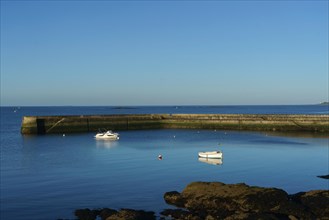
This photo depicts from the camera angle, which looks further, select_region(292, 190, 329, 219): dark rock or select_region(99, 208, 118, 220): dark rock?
select_region(292, 190, 329, 219): dark rock

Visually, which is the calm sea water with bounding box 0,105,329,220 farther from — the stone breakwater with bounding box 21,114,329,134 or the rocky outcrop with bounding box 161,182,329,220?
the stone breakwater with bounding box 21,114,329,134

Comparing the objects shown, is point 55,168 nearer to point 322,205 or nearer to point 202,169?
point 202,169

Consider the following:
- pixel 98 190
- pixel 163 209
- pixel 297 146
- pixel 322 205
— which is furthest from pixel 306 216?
pixel 297 146

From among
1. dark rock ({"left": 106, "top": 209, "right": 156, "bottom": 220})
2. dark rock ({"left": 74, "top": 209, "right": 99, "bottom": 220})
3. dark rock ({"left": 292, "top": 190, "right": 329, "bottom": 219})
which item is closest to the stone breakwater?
dark rock ({"left": 74, "top": 209, "right": 99, "bottom": 220})

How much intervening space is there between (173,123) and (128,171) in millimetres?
56521

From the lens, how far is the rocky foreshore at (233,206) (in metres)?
22.8

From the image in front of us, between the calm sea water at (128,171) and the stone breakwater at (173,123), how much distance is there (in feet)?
47.8

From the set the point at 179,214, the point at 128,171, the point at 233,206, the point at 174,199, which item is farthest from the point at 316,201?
the point at 128,171

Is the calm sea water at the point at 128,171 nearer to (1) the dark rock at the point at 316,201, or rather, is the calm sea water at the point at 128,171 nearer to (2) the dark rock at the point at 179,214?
(2) the dark rock at the point at 179,214

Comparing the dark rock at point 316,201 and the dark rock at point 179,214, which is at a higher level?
the dark rock at point 316,201

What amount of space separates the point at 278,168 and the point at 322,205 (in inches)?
654

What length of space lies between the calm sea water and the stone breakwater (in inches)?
574

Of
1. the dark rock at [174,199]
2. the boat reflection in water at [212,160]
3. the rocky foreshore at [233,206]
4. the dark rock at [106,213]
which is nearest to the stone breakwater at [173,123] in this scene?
the boat reflection in water at [212,160]

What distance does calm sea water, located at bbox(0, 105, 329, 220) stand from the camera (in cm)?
2708
